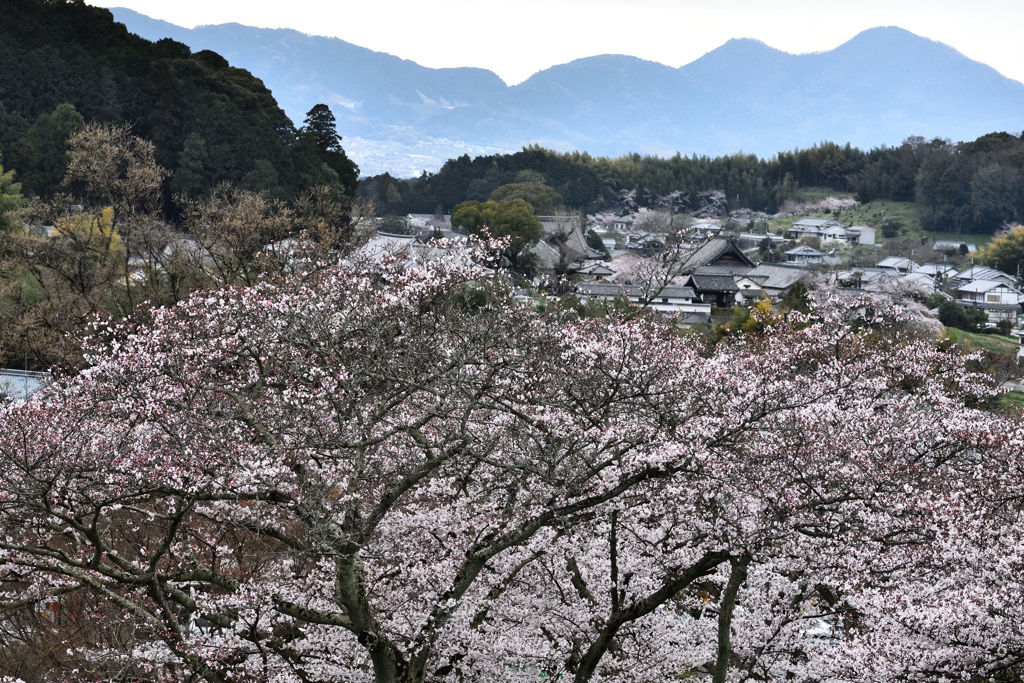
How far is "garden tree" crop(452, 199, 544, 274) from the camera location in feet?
90.3

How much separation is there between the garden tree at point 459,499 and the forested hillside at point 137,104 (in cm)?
2917

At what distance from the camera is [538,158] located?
74375 mm

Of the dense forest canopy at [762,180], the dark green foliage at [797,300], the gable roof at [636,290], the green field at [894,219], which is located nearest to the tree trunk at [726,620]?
the dark green foliage at [797,300]

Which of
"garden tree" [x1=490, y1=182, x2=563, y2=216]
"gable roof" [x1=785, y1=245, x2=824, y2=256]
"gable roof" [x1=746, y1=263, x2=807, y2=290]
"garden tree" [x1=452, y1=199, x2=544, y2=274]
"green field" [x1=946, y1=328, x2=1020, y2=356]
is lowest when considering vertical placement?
"green field" [x1=946, y1=328, x2=1020, y2=356]

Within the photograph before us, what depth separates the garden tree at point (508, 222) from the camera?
27.5m

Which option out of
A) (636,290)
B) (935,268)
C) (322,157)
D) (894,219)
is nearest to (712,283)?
(636,290)

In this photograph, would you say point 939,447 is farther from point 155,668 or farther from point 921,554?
point 155,668

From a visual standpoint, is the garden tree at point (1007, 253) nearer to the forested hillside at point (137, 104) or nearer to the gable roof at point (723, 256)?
the gable roof at point (723, 256)

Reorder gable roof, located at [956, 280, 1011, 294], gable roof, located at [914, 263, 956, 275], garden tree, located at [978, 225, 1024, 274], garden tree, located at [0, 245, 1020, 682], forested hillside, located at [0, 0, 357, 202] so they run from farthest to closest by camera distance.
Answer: gable roof, located at [914, 263, 956, 275], garden tree, located at [978, 225, 1024, 274], gable roof, located at [956, 280, 1011, 294], forested hillside, located at [0, 0, 357, 202], garden tree, located at [0, 245, 1020, 682]

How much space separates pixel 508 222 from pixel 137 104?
20.4 metres

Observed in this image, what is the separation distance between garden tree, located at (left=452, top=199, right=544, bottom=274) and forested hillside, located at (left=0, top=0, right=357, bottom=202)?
7.95 meters

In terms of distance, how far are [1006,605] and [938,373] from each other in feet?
28.3

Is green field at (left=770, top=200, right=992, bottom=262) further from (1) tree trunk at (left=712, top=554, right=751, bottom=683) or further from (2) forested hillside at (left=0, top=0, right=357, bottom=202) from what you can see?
(1) tree trunk at (left=712, top=554, right=751, bottom=683)

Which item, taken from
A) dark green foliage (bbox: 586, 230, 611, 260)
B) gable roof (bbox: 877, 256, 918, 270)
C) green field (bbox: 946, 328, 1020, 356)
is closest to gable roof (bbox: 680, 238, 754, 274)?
dark green foliage (bbox: 586, 230, 611, 260)
